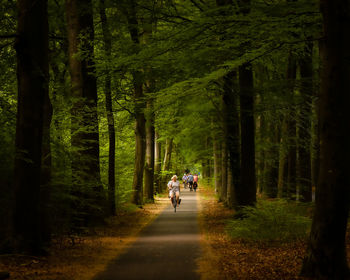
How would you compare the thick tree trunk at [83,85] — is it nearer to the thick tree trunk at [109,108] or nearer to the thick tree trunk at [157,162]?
the thick tree trunk at [109,108]

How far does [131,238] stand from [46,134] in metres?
5.24

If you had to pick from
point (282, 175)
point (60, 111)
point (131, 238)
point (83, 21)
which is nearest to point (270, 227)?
point (131, 238)

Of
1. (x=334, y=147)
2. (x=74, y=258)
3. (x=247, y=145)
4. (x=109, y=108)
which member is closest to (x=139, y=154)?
(x=109, y=108)

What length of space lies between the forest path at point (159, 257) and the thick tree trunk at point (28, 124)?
2106 millimetres

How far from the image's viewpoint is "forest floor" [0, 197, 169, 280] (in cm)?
868

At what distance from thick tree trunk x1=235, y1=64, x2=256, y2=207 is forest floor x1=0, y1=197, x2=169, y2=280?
434 centimetres

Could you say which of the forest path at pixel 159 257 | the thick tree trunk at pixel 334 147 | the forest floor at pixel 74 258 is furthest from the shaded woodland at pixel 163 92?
the forest path at pixel 159 257

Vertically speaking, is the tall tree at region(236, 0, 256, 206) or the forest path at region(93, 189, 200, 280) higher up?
the tall tree at region(236, 0, 256, 206)

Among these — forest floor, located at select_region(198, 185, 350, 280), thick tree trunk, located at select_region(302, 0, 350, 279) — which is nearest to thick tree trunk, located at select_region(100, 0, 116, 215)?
forest floor, located at select_region(198, 185, 350, 280)

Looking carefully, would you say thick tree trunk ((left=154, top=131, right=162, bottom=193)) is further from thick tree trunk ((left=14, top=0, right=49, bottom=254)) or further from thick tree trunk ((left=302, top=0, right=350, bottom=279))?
thick tree trunk ((left=302, top=0, right=350, bottom=279))

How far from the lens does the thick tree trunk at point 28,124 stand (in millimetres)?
9758

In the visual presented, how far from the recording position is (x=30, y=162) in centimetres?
970

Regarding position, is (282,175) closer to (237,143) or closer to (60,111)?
(237,143)

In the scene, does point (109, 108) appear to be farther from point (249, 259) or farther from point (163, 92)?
point (249, 259)
